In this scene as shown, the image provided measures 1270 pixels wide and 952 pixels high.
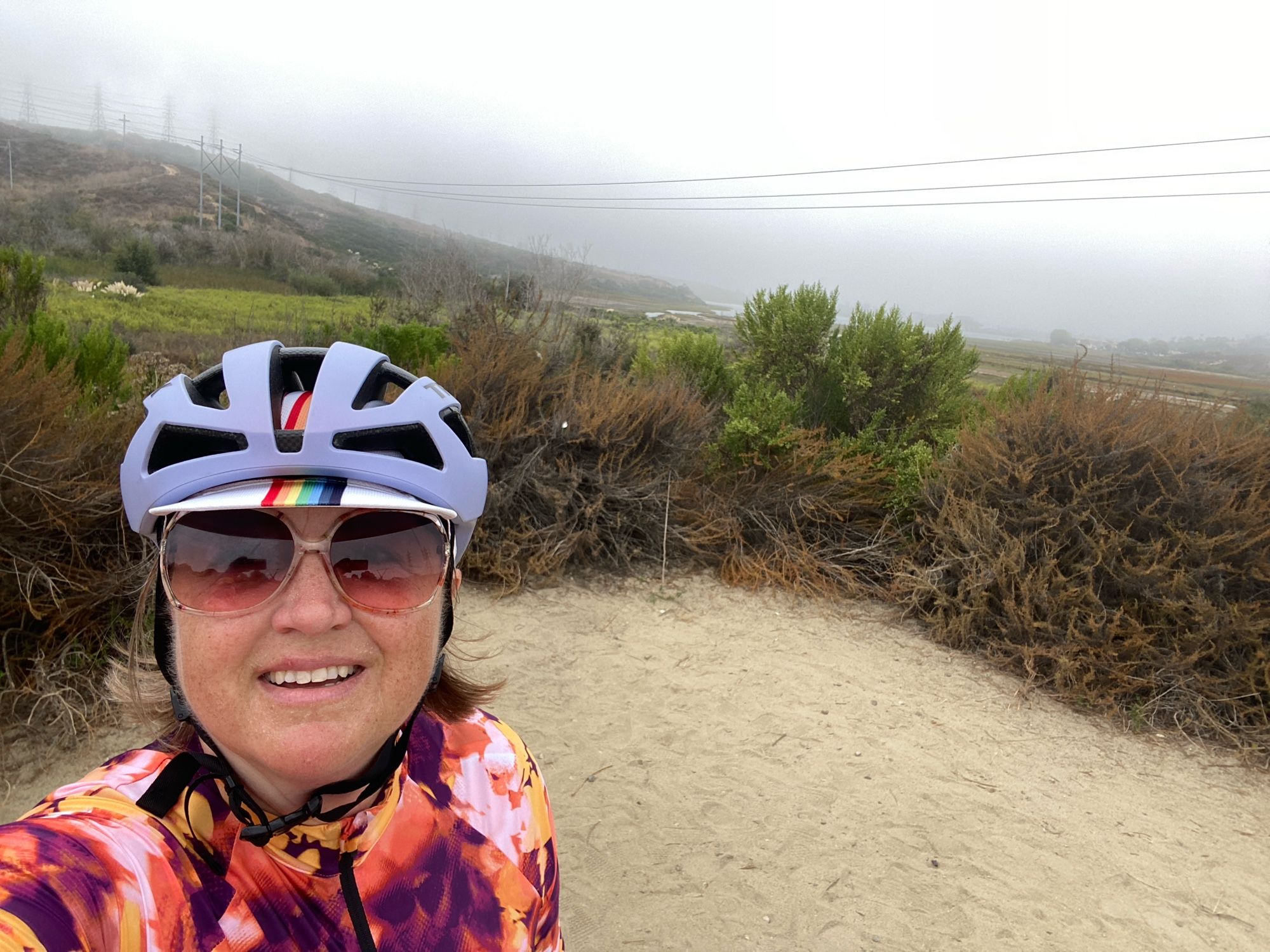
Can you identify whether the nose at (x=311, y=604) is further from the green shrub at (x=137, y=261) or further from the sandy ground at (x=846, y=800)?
the green shrub at (x=137, y=261)

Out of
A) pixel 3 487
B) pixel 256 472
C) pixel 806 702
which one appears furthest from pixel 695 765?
pixel 3 487

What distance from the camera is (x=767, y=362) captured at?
357 inches

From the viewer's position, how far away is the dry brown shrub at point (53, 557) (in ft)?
11.8

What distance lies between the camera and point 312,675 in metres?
0.96

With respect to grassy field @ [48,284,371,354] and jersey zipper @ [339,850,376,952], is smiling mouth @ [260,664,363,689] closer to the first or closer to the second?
jersey zipper @ [339,850,376,952]

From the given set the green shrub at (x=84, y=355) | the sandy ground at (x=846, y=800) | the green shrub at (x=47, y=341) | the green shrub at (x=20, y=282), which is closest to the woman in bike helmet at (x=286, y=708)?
the sandy ground at (x=846, y=800)

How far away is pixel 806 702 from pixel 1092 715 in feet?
6.84

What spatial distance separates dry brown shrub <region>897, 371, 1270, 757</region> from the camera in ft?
16.6

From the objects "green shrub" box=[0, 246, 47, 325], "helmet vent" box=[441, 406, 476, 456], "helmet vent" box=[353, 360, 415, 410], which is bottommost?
"green shrub" box=[0, 246, 47, 325]

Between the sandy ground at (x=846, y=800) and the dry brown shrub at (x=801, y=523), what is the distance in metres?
0.96

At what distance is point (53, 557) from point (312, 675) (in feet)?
12.8

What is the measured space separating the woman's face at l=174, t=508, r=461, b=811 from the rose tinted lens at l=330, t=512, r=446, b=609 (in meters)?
0.02

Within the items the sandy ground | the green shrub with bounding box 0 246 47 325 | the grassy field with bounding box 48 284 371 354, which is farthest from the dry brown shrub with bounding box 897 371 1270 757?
the grassy field with bounding box 48 284 371 354

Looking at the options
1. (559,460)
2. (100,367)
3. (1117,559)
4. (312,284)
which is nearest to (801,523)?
(559,460)
